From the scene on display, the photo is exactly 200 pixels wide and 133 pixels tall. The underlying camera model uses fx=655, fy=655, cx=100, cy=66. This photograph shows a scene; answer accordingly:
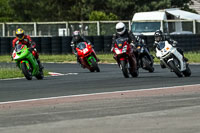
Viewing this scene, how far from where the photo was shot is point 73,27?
120ft

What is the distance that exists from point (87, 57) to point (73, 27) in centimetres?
1627

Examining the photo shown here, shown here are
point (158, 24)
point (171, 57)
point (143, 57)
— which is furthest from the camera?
point (158, 24)

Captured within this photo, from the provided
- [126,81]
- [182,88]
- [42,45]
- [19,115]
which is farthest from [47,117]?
[42,45]

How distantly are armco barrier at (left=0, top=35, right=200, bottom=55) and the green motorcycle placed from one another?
1306 cm

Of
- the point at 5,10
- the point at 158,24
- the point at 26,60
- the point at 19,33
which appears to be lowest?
the point at 26,60

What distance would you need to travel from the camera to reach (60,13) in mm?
61188

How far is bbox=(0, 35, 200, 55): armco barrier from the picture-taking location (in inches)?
1195

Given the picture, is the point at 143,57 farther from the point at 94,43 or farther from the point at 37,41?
the point at 37,41

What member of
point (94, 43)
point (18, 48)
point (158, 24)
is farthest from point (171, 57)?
point (158, 24)

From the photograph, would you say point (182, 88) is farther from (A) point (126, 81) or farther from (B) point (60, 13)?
(B) point (60, 13)

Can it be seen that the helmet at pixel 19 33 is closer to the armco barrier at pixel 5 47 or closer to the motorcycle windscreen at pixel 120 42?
the motorcycle windscreen at pixel 120 42

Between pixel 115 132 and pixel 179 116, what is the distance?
148 cm

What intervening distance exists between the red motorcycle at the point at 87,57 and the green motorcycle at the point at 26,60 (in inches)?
131

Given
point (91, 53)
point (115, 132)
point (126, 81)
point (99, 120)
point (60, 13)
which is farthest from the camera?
point (60, 13)
